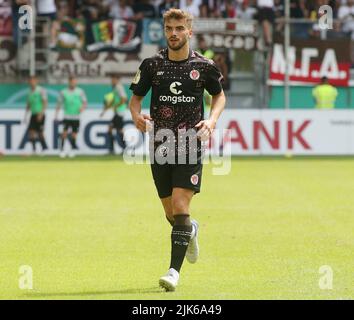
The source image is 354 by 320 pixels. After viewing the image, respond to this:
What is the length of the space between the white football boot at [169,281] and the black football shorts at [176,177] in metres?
0.87

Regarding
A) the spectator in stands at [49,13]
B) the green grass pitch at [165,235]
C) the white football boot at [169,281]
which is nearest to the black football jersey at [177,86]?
the white football boot at [169,281]

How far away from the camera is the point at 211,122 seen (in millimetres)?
10266

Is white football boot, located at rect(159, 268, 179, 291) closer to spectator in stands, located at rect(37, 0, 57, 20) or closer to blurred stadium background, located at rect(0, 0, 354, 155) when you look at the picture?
blurred stadium background, located at rect(0, 0, 354, 155)

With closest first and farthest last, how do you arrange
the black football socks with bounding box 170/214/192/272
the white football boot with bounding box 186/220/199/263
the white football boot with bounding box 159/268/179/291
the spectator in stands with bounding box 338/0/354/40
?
1. the white football boot with bounding box 159/268/179/291
2. the black football socks with bounding box 170/214/192/272
3. the white football boot with bounding box 186/220/199/263
4. the spectator in stands with bounding box 338/0/354/40

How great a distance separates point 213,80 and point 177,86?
0.37 meters

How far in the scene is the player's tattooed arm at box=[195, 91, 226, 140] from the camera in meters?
10.1

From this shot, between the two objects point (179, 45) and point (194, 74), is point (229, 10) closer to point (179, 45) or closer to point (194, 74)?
point (194, 74)

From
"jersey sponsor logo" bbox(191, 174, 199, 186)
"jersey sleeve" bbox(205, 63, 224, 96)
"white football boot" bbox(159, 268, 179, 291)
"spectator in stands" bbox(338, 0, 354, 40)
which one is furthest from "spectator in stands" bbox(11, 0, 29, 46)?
"white football boot" bbox(159, 268, 179, 291)

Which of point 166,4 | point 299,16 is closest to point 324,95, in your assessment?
point 299,16

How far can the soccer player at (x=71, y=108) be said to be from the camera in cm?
3162

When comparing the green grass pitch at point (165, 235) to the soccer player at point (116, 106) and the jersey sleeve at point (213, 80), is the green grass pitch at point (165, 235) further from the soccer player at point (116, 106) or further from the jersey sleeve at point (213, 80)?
the soccer player at point (116, 106)

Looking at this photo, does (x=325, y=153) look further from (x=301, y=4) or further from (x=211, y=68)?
(x=211, y=68)

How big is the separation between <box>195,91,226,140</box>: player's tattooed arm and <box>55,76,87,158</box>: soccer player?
21.1 m
